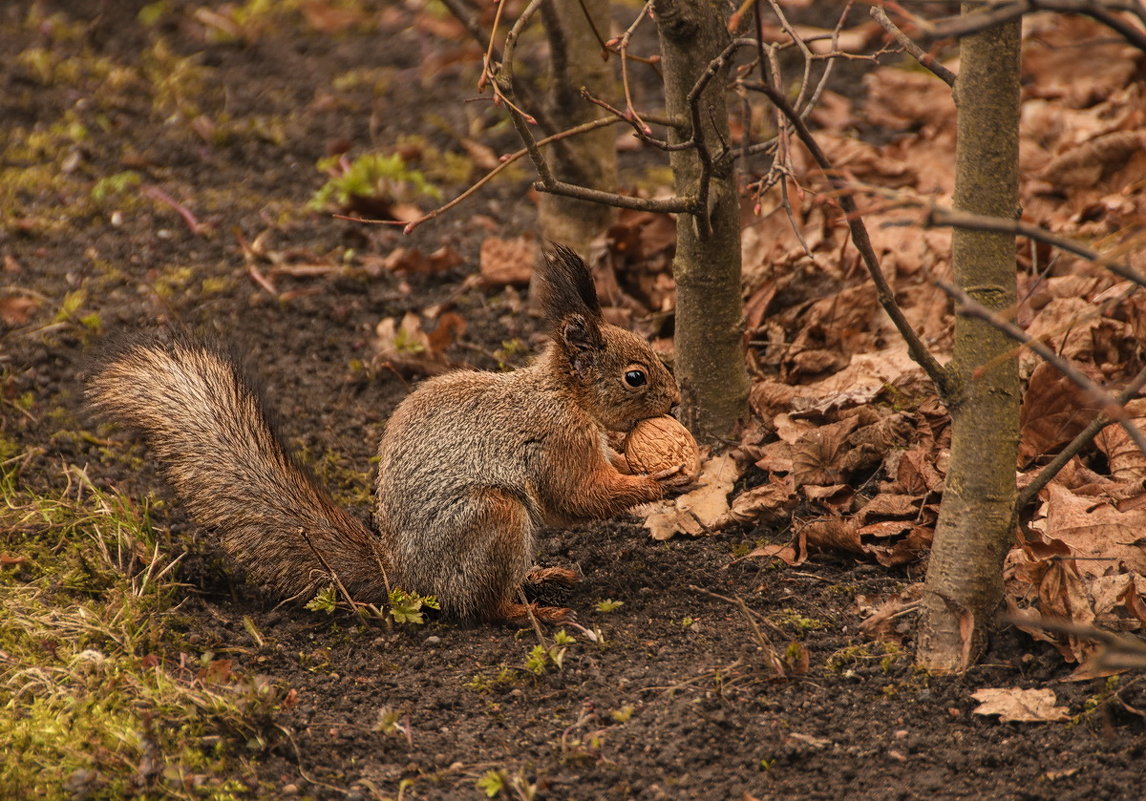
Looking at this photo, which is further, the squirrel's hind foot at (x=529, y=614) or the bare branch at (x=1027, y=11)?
the squirrel's hind foot at (x=529, y=614)

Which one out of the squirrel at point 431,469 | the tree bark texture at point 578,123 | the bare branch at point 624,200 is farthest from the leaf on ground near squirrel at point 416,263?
the bare branch at point 624,200

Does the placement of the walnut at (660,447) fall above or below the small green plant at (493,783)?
above

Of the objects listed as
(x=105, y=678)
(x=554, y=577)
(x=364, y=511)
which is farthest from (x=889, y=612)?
(x=105, y=678)

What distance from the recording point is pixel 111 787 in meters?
2.77

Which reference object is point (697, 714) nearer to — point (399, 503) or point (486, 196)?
point (399, 503)

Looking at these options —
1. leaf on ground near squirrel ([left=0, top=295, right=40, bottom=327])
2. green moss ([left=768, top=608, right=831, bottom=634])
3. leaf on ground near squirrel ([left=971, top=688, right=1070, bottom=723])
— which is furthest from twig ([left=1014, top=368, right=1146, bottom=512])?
leaf on ground near squirrel ([left=0, top=295, right=40, bottom=327])

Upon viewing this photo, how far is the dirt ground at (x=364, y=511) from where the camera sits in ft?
9.43

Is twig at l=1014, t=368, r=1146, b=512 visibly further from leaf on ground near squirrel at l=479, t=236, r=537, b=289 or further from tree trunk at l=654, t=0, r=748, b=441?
leaf on ground near squirrel at l=479, t=236, r=537, b=289

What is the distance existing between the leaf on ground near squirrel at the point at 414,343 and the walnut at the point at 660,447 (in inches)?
48.1

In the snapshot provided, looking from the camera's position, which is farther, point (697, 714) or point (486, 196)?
point (486, 196)

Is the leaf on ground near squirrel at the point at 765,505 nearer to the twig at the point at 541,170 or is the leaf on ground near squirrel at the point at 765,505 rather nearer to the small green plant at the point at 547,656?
the small green plant at the point at 547,656

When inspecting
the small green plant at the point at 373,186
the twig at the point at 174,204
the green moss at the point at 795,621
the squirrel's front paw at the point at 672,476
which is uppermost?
the small green plant at the point at 373,186

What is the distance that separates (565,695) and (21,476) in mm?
2430

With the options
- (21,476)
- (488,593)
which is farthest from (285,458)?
(21,476)
